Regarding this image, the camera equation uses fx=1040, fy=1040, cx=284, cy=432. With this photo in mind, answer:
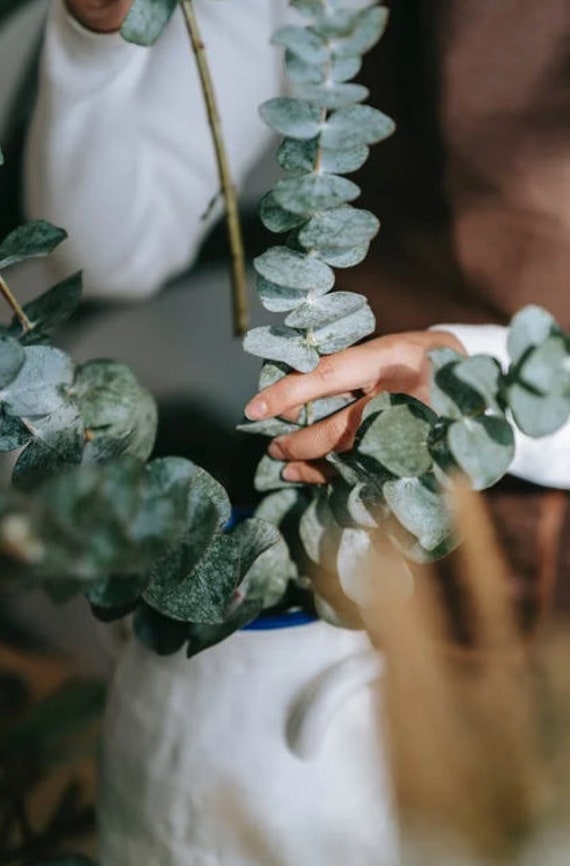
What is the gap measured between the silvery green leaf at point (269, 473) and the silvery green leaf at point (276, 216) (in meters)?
0.11

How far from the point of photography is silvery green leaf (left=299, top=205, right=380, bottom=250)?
0.93 ft

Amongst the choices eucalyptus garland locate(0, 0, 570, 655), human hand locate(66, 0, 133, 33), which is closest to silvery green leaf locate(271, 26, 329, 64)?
eucalyptus garland locate(0, 0, 570, 655)

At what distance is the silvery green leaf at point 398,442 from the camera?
0.29 m

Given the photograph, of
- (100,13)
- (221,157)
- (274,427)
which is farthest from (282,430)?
(100,13)

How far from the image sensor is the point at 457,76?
0.50m

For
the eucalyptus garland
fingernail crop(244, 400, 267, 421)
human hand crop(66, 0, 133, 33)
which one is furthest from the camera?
human hand crop(66, 0, 133, 33)

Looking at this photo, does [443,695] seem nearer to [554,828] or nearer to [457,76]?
[554,828]

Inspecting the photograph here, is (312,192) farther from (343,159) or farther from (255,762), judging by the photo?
(255,762)

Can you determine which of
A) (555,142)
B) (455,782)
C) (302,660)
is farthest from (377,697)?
(555,142)

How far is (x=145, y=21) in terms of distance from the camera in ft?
1.02

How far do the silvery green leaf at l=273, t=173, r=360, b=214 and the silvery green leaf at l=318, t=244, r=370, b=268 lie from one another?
2 centimetres

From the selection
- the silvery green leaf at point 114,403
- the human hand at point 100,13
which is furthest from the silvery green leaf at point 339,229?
the human hand at point 100,13

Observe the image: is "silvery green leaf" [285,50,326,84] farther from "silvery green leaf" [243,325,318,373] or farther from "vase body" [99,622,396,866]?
"vase body" [99,622,396,866]

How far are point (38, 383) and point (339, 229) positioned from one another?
0.10 metres
